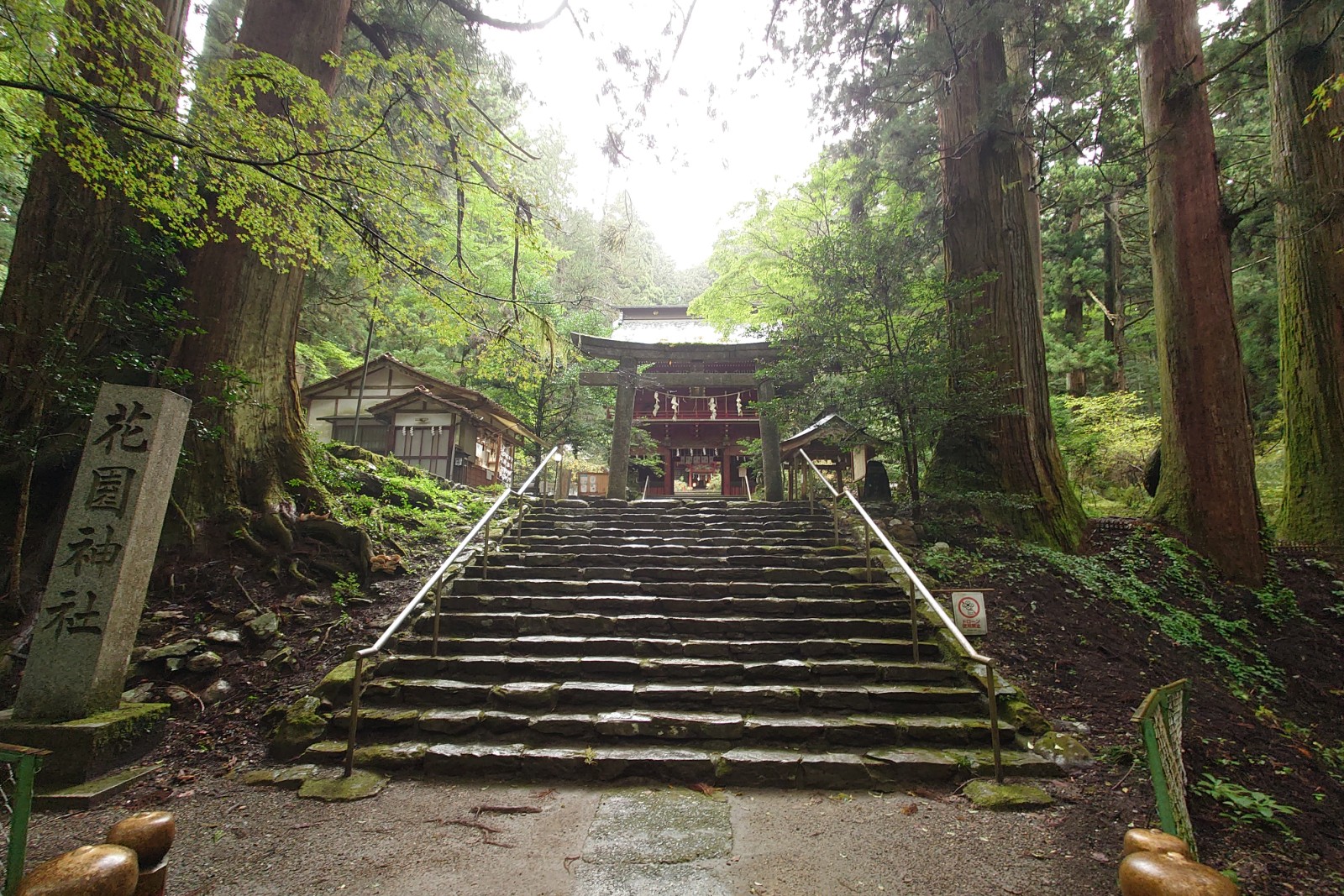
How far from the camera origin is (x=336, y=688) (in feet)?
13.5

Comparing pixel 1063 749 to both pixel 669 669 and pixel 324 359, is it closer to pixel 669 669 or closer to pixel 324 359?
pixel 669 669

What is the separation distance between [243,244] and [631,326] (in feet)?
55.3

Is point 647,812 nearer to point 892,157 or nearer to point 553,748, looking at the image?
point 553,748

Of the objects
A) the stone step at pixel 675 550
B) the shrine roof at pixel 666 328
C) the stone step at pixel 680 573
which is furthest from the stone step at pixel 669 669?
the shrine roof at pixel 666 328

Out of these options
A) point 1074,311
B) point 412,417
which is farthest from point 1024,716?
point 1074,311

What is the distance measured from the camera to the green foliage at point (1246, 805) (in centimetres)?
275

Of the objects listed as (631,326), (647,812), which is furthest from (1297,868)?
(631,326)

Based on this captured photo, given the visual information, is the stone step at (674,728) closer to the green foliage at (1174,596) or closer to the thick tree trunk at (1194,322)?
the green foliage at (1174,596)

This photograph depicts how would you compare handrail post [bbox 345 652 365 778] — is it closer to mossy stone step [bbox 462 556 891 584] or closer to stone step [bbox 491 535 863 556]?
mossy stone step [bbox 462 556 891 584]

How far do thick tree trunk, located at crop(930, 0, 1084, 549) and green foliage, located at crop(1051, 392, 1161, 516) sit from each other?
3697 mm

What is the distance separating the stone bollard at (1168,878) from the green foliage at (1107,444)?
349 inches

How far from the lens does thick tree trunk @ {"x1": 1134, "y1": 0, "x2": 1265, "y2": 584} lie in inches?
237

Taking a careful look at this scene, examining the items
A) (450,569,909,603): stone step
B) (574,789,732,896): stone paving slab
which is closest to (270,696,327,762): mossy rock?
(450,569,909,603): stone step

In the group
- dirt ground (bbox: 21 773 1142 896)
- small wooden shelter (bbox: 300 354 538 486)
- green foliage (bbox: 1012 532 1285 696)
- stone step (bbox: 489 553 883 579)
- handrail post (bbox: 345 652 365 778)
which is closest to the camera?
dirt ground (bbox: 21 773 1142 896)
